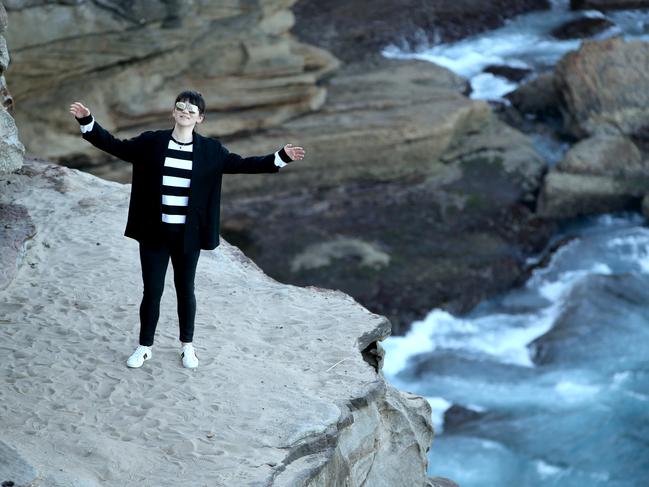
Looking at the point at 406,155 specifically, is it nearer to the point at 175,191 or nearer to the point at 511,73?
the point at 511,73

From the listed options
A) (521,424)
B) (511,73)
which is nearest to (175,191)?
(521,424)

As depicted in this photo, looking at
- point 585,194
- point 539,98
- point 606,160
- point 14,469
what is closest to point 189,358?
point 14,469

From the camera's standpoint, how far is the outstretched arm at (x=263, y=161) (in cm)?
452

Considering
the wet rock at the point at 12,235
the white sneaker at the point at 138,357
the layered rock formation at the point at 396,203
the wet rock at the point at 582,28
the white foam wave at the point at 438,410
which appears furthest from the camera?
the wet rock at the point at 582,28

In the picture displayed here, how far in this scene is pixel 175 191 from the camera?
14.8 feet

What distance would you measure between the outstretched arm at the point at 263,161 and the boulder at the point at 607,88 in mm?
8570

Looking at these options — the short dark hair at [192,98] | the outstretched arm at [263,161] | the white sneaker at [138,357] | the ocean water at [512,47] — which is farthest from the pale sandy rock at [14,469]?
the ocean water at [512,47]

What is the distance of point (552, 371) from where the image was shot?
944 cm

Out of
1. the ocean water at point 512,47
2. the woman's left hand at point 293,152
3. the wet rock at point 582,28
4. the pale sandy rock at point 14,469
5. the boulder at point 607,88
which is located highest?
the woman's left hand at point 293,152

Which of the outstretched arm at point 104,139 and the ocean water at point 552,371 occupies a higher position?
the outstretched arm at point 104,139

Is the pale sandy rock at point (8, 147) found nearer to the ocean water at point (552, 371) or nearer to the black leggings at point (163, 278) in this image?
the black leggings at point (163, 278)

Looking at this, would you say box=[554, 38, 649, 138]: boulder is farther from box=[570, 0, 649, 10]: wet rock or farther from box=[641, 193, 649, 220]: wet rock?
box=[570, 0, 649, 10]: wet rock

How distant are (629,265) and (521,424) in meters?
3.09

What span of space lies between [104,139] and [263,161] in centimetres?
67
